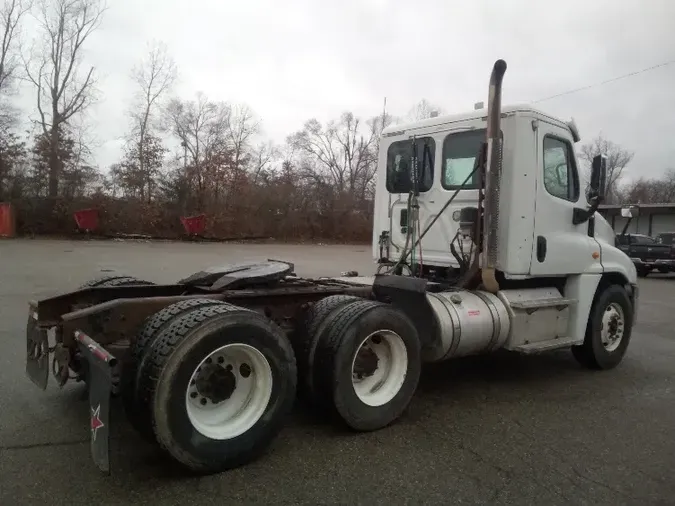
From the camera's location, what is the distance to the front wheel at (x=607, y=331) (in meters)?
6.23

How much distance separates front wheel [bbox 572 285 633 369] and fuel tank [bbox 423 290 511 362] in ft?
4.53

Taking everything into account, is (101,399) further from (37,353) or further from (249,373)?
(37,353)

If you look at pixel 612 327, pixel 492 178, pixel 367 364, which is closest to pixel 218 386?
pixel 367 364

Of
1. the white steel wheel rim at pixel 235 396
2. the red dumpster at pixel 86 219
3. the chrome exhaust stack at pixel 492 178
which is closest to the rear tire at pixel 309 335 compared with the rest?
the white steel wheel rim at pixel 235 396

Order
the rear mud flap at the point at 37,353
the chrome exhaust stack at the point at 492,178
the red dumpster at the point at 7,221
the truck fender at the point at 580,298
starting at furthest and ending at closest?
the red dumpster at the point at 7,221, the truck fender at the point at 580,298, the chrome exhaust stack at the point at 492,178, the rear mud flap at the point at 37,353

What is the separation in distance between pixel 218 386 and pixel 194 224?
27.6 m

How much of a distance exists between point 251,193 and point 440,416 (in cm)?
3046

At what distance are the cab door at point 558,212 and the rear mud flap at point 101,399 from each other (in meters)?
4.20

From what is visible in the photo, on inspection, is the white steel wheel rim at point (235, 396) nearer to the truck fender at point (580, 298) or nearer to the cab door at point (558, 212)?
the cab door at point (558, 212)

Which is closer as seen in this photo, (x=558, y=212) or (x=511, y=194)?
(x=511, y=194)

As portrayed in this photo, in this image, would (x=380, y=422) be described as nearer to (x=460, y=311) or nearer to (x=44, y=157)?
(x=460, y=311)

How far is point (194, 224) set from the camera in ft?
99.3

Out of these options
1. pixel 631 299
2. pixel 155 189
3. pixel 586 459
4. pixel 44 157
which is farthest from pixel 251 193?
pixel 586 459

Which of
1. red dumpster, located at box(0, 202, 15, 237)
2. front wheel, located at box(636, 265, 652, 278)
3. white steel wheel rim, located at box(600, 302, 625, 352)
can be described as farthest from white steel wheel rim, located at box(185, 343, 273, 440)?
red dumpster, located at box(0, 202, 15, 237)
